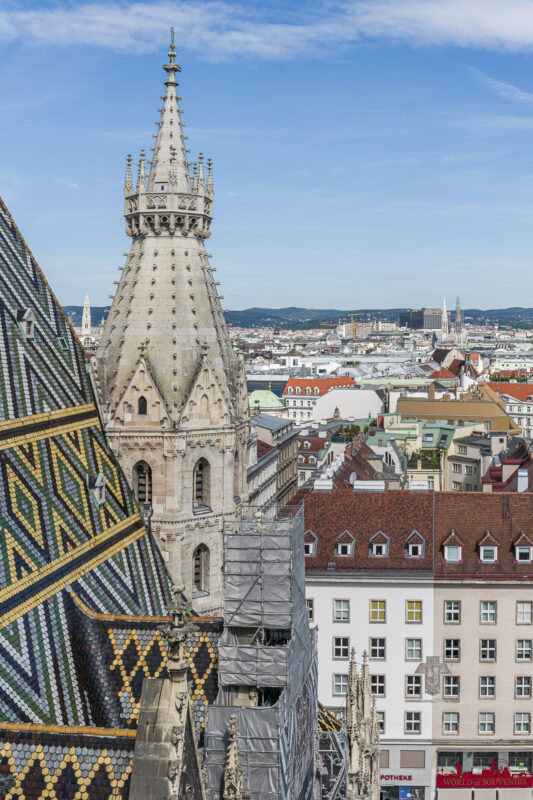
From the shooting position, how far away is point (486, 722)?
4175 centimetres

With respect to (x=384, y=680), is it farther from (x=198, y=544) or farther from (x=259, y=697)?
(x=259, y=697)

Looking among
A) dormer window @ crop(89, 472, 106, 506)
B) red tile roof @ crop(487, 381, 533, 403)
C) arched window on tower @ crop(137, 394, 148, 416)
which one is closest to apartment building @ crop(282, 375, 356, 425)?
red tile roof @ crop(487, 381, 533, 403)

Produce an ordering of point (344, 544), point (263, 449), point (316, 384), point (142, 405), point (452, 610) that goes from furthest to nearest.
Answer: point (316, 384) < point (263, 449) < point (344, 544) < point (452, 610) < point (142, 405)

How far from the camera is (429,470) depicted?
8169 cm

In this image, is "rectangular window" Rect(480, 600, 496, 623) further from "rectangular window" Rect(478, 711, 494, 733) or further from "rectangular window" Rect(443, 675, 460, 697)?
"rectangular window" Rect(478, 711, 494, 733)

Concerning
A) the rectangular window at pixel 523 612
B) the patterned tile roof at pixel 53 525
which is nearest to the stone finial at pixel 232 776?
the patterned tile roof at pixel 53 525

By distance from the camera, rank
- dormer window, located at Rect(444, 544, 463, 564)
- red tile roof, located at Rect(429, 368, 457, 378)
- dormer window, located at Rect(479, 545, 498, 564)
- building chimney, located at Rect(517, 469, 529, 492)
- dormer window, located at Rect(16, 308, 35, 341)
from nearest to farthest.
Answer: dormer window, located at Rect(16, 308, 35, 341) → dormer window, located at Rect(479, 545, 498, 564) → dormer window, located at Rect(444, 544, 463, 564) → building chimney, located at Rect(517, 469, 529, 492) → red tile roof, located at Rect(429, 368, 457, 378)

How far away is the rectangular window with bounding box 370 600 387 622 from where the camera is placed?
41.8 m

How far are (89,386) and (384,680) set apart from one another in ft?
69.3

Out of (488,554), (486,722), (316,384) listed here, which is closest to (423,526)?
(488,554)

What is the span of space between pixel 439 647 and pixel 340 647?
4423mm

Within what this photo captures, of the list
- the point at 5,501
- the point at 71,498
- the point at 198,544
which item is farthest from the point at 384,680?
the point at 5,501

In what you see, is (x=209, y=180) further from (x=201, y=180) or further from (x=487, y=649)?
(x=487, y=649)

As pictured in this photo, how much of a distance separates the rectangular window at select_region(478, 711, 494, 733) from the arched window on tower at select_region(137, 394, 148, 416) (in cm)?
2309
